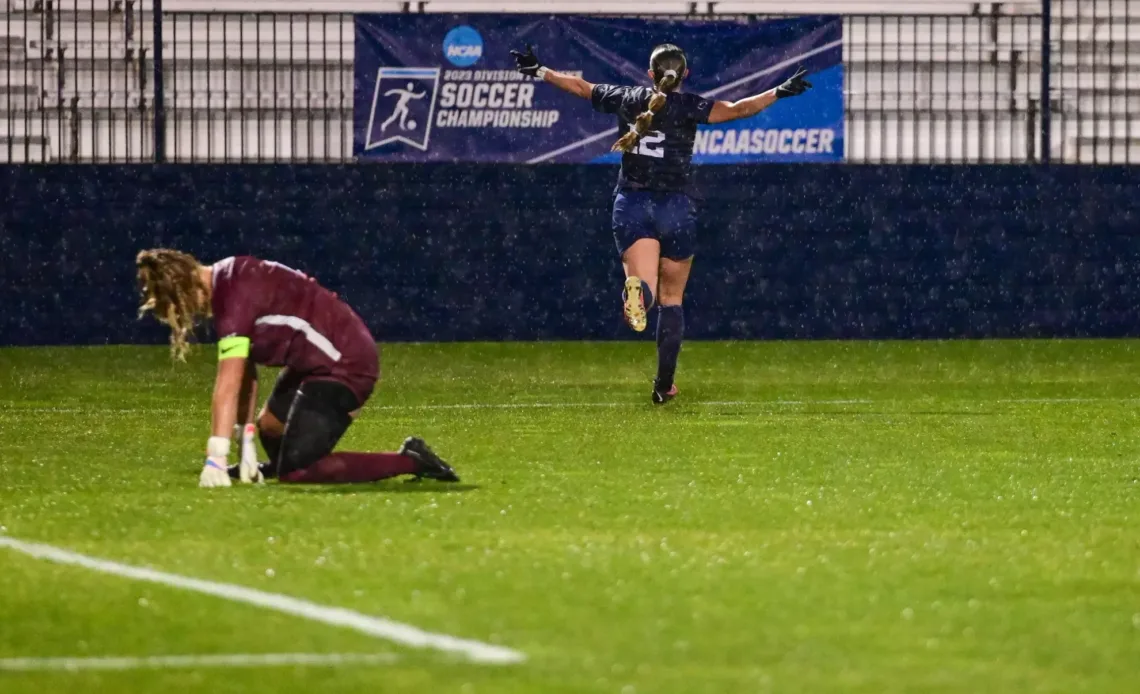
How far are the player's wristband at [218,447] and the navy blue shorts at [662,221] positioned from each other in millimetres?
4927

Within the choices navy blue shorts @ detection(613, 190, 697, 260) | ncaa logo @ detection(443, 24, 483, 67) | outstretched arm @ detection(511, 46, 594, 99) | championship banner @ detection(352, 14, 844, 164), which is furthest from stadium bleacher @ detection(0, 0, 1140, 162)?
navy blue shorts @ detection(613, 190, 697, 260)

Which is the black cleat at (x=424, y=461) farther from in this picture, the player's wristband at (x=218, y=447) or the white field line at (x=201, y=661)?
the white field line at (x=201, y=661)

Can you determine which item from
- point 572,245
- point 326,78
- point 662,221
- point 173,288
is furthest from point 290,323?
point 326,78

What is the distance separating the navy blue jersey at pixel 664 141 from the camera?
12820mm

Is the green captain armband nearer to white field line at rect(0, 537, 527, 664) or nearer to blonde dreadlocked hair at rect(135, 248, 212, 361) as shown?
blonde dreadlocked hair at rect(135, 248, 212, 361)

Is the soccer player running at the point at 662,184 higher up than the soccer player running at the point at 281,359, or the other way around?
the soccer player running at the point at 662,184

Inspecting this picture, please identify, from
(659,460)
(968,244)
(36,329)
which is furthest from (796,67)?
(659,460)

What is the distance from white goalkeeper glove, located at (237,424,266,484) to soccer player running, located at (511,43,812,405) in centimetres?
444

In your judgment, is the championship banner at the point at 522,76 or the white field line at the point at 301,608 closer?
the white field line at the point at 301,608

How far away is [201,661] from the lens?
193 inches

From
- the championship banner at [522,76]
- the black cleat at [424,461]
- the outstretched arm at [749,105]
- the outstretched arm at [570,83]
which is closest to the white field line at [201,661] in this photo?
the black cleat at [424,461]

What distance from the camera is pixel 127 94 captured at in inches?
743

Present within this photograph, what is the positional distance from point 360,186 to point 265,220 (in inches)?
34.2

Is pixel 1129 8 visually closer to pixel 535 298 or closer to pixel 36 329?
pixel 535 298
